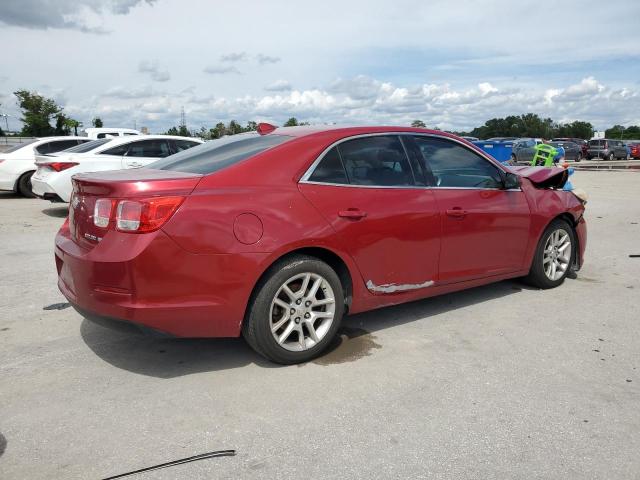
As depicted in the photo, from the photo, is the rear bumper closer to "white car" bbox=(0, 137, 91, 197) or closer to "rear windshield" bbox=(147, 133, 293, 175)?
"rear windshield" bbox=(147, 133, 293, 175)

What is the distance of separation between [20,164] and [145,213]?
11.6m

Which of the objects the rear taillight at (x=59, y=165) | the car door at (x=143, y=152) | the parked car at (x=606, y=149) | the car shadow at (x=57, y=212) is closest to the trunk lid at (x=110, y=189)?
the rear taillight at (x=59, y=165)

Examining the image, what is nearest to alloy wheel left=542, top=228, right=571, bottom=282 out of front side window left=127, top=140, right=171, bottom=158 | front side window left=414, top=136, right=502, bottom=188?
front side window left=414, top=136, right=502, bottom=188

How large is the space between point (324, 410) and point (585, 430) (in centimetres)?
137

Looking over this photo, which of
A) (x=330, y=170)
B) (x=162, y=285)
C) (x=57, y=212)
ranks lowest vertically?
(x=57, y=212)

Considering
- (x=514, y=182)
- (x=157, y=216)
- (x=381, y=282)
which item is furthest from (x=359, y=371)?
(x=514, y=182)

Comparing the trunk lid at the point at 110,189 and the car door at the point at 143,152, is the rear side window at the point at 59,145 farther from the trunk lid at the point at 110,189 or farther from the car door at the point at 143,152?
the trunk lid at the point at 110,189

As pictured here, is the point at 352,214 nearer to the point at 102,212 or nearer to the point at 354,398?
the point at 354,398

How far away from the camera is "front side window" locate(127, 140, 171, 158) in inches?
428

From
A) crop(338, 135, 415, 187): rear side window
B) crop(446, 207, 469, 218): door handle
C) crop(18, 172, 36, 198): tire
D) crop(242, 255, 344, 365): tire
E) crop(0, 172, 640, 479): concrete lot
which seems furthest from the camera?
crop(18, 172, 36, 198): tire

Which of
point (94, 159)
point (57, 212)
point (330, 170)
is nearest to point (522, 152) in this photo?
point (94, 159)

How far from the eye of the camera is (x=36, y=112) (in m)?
43.0

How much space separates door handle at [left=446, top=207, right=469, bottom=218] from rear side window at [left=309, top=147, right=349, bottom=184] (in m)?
0.98

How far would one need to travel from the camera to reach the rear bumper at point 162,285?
10.5ft
